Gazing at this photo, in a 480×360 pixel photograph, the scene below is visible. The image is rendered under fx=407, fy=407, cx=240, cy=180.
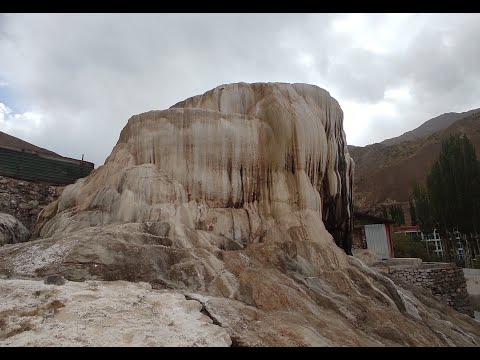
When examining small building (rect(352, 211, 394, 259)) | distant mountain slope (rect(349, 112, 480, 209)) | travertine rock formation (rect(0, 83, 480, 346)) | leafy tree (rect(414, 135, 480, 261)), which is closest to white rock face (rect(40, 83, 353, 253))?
travertine rock formation (rect(0, 83, 480, 346))

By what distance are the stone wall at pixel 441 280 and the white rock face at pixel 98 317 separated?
38.9ft

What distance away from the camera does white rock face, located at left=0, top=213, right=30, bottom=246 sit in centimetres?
786

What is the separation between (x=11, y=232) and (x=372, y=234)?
15.7m

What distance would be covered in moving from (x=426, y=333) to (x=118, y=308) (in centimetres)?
418

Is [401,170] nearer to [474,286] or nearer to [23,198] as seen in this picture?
[474,286]

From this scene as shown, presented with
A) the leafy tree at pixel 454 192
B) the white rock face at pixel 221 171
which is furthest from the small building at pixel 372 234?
the white rock face at pixel 221 171

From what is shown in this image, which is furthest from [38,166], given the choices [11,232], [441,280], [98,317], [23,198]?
[441,280]

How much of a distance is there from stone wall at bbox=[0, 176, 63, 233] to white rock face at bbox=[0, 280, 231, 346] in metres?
7.07

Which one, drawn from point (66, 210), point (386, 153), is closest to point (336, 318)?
point (66, 210)

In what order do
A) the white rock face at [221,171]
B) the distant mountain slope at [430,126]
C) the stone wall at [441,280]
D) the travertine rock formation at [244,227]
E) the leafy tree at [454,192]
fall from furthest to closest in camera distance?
the distant mountain slope at [430,126] → the leafy tree at [454,192] → the stone wall at [441,280] → the white rock face at [221,171] → the travertine rock formation at [244,227]

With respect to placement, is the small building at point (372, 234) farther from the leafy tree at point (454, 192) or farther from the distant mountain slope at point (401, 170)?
the distant mountain slope at point (401, 170)

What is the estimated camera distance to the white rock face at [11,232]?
786 cm

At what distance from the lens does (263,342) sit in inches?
149

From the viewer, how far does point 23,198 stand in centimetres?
1081
